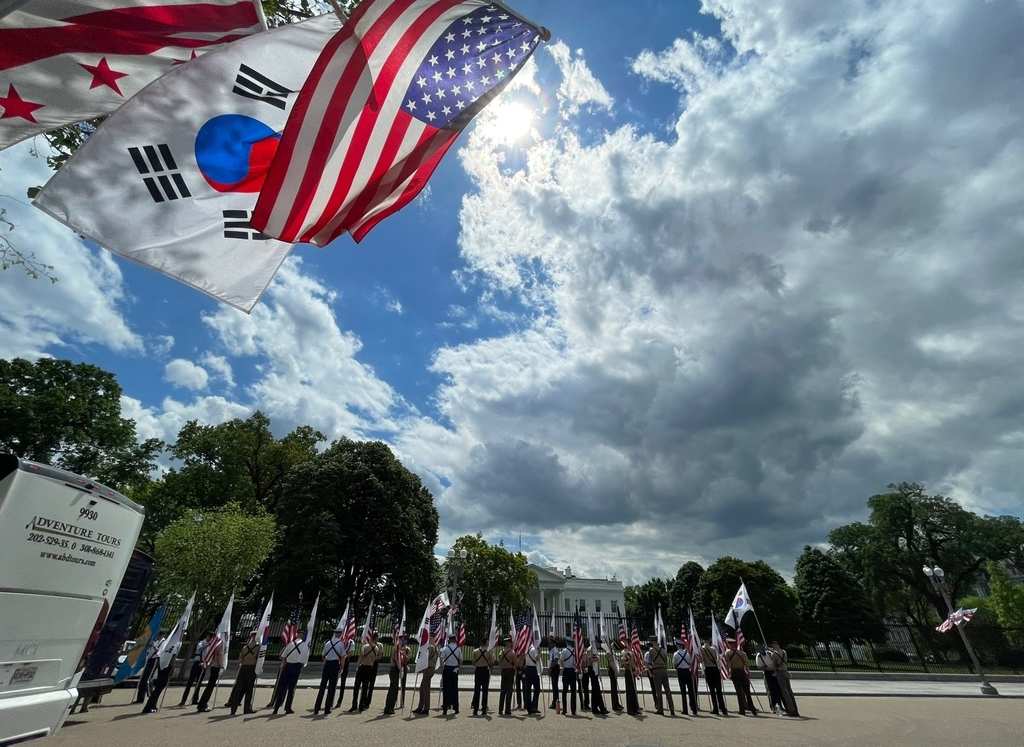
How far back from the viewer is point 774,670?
1353 centimetres

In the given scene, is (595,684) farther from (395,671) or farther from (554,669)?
(395,671)

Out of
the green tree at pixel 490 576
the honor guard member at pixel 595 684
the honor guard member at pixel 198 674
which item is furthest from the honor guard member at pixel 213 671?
the green tree at pixel 490 576

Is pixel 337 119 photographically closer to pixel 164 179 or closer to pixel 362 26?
pixel 362 26

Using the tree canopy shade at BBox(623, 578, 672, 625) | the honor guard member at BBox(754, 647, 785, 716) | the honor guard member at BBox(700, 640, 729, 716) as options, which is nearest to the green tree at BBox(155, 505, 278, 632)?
the honor guard member at BBox(700, 640, 729, 716)

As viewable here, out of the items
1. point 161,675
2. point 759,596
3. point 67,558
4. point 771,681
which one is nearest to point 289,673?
point 161,675

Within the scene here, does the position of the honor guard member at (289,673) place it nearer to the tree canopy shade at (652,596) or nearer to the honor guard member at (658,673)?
the honor guard member at (658,673)

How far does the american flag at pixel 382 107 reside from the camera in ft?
15.0

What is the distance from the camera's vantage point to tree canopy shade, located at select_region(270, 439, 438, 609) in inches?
1182

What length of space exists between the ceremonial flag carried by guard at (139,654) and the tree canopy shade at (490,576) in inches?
1056

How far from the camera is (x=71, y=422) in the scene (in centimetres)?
3244

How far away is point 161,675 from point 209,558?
962 cm

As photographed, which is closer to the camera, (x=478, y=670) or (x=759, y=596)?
(x=478, y=670)

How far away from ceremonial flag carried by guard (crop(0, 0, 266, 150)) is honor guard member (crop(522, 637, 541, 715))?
14.2 metres

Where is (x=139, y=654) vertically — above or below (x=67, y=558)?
below
